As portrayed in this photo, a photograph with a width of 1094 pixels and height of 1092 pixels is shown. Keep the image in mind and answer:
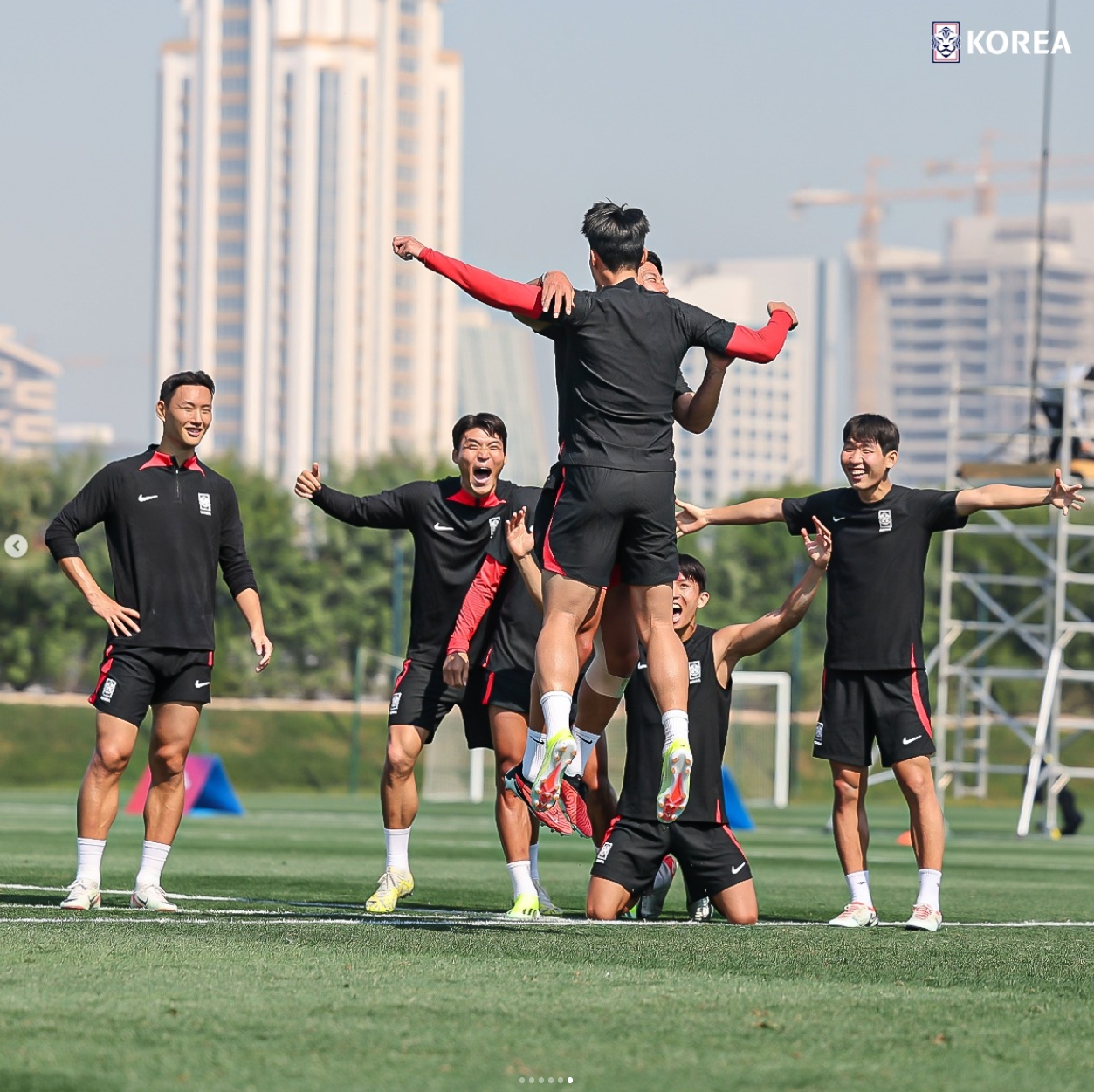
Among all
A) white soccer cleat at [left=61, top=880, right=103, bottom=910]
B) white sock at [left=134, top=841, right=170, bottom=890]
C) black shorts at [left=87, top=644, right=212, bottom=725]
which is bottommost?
white soccer cleat at [left=61, top=880, right=103, bottom=910]

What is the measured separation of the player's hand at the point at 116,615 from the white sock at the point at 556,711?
6.28ft

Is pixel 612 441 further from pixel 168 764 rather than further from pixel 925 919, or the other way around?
pixel 168 764

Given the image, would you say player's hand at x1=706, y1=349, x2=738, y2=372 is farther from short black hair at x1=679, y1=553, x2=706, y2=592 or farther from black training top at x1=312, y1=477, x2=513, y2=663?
black training top at x1=312, y1=477, x2=513, y2=663

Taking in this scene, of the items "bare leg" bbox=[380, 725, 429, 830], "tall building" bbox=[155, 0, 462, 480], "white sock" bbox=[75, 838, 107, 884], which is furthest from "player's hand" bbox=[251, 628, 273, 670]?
"tall building" bbox=[155, 0, 462, 480]

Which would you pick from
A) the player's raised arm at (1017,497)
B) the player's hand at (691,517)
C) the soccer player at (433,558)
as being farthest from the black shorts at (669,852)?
the player's raised arm at (1017,497)

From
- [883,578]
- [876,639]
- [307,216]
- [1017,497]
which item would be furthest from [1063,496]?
[307,216]

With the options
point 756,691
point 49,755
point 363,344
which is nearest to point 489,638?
point 49,755

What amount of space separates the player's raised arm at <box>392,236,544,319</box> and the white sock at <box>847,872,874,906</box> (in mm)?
2833

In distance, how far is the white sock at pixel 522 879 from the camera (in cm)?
768

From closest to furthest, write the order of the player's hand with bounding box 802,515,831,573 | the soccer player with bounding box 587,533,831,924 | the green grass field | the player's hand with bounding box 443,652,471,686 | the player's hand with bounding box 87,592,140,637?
the green grass field < the player's hand with bounding box 87,592,140,637 < the soccer player with bounding box 587,533,831,924 < the player's hand with bounding box 802,515,831,573 < the player's hand with bounding box 443,652,471,686

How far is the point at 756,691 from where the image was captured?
41.0m

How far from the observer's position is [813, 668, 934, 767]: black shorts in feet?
25.2

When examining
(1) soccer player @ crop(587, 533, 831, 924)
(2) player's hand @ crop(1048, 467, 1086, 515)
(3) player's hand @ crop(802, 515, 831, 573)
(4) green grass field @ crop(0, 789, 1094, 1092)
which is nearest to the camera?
(4) green grass field @ crop(0, 789, 1094, 1092)

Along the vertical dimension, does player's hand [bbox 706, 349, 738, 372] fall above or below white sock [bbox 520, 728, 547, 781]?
above
